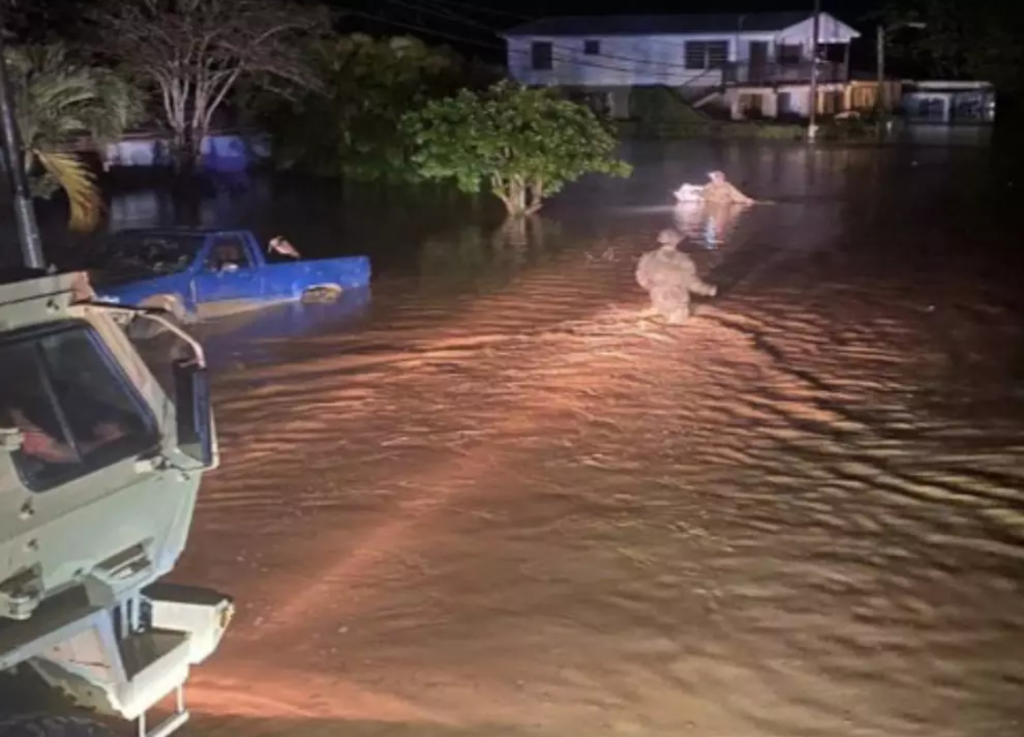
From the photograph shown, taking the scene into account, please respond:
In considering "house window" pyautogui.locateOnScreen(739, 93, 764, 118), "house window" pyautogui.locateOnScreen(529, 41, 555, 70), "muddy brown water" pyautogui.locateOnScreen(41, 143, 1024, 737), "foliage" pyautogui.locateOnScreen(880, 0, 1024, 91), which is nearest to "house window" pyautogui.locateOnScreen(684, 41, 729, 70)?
"house window" pyautogui.locateOnScreen(739, 93, 764, 118)

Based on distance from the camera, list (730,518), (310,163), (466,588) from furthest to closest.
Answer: (310,163) < (730,518) < (466,588)

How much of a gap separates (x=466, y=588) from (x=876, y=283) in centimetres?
1342

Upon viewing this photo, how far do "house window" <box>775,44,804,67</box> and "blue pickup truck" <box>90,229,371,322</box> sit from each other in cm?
5074

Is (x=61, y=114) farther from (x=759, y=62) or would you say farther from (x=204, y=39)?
(x=759, y=62)

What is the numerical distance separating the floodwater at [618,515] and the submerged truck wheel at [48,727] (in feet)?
7.32

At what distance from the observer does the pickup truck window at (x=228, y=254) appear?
16203 mm

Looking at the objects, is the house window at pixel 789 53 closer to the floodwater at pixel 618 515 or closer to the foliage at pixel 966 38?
the foliage at pixel 966 38

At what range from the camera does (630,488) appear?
10391 mm

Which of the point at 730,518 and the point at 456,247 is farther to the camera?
the point at 456,247

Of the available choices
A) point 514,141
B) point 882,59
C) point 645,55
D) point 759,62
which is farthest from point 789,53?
point 514,141

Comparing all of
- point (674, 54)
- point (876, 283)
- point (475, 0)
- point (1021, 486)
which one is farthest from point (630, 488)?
point (475, 0)

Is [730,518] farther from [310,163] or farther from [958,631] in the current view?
[310,163]

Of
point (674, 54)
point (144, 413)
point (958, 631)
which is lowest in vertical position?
point (958, 631)

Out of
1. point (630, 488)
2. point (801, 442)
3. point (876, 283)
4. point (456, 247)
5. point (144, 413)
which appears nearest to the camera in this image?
point (144, 413)
